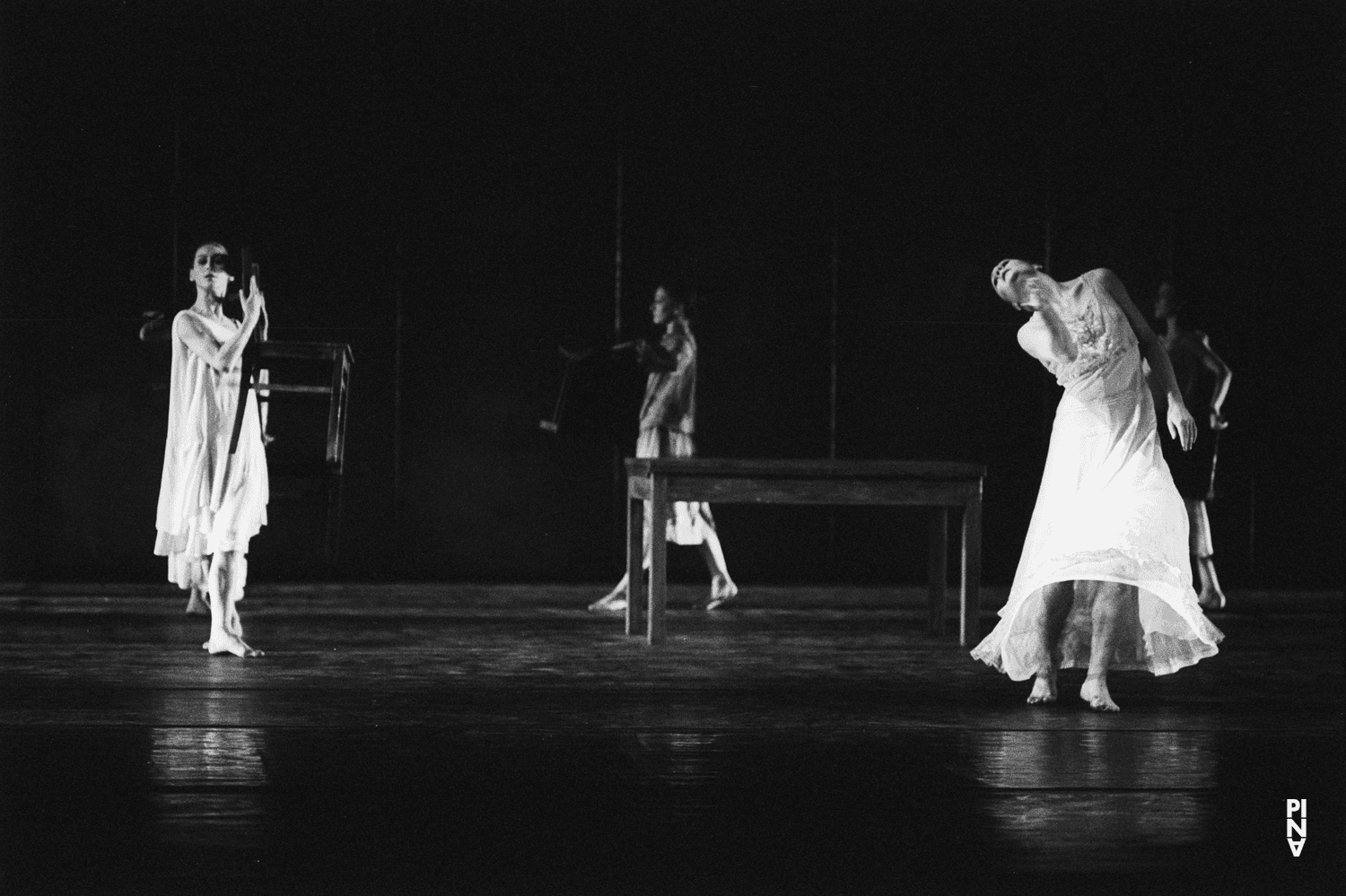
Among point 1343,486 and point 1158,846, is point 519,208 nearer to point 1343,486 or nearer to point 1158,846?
point 1343,486

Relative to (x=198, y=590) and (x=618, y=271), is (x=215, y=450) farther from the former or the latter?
(x=618, y=271)

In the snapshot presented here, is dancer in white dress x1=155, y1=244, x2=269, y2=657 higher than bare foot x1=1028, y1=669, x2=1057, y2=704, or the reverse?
dancer in white dress x1=155, y1=244, x2=269, y2=657

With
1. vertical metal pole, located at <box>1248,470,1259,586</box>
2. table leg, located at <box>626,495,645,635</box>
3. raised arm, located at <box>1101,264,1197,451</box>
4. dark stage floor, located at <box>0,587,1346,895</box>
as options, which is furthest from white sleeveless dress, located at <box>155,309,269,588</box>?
vertical metal pole, located at <box>1248,470,1259,586</box>

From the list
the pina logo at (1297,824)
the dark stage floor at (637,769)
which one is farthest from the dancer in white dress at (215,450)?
the pina logo at (1297,824)

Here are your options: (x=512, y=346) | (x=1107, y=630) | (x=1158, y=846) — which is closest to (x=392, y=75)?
(x=512, y=346)

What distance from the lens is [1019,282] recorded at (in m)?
5.00

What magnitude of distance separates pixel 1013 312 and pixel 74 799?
7168 millimetres

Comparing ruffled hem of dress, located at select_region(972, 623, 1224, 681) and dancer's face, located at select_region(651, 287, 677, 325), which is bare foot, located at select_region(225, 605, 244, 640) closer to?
dancer's face, located at select_region(651, 287, 677, 325)

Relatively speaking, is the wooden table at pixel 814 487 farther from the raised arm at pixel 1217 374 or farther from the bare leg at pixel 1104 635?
the raised arm at pixel 1217 374

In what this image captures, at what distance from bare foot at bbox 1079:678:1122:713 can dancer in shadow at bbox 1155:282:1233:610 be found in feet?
11.3

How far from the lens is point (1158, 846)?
10.4 ft

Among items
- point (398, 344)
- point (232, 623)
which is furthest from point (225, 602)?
point (398, 344)

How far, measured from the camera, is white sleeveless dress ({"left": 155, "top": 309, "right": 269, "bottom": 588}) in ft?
19.3

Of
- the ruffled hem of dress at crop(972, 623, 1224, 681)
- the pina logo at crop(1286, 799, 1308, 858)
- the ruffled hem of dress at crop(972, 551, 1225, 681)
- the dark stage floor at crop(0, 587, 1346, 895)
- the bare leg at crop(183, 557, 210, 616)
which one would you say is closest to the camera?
the dark stage floor at crop(0, 587, 1346, 895)
